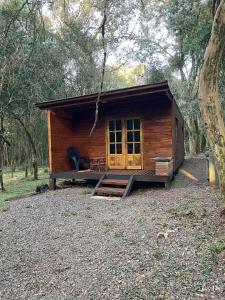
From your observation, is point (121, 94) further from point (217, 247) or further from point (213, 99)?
point (217, 247)

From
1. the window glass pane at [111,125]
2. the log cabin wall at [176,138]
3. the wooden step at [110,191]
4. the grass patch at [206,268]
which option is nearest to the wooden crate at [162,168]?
the wooden step at [110,191]

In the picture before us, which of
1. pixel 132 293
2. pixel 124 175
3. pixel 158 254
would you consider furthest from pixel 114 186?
pixel 132 293

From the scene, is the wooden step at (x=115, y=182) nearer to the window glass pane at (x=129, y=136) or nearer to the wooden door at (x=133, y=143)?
the wooden door at (x=133, y=143)

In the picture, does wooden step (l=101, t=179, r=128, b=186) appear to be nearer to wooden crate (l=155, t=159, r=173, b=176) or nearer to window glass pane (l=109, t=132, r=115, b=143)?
wooden crate (l=155, t=159, r=173, b=176)

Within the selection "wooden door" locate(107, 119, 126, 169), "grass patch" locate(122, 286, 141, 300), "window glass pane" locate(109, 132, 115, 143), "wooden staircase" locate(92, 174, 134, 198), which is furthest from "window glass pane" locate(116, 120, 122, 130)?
"grass patch" locate(122, 286, 141, 300)

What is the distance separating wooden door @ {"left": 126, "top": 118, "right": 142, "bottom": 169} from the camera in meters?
8.15

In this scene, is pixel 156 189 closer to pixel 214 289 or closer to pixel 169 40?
pixel 214 289

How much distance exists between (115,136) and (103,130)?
0.48 metres

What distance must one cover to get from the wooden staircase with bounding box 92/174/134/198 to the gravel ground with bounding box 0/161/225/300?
0.90m

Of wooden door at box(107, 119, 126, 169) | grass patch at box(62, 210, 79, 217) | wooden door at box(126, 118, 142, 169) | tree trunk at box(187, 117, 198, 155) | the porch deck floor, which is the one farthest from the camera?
tree trunk at box(187, 117, 198, 155)

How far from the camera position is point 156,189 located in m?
6.95

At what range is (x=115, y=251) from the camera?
3.21m

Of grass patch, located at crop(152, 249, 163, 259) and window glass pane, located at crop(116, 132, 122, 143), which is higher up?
window glass pane, located at crop(116, 132, 122, 143)

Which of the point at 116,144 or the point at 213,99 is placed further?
the point at 116,144
